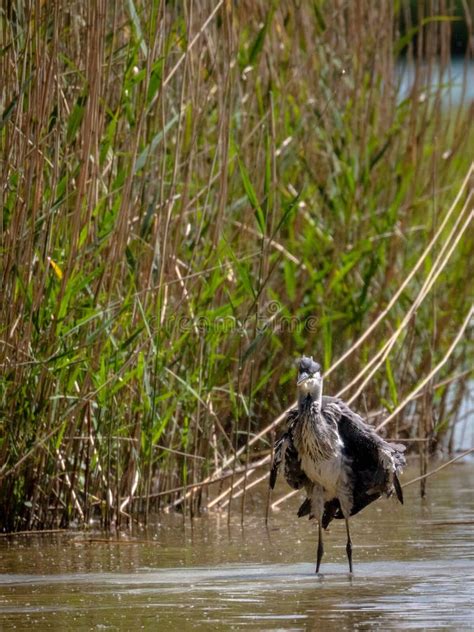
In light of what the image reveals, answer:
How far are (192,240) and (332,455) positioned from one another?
4.83 ft

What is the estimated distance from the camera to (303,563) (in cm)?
604

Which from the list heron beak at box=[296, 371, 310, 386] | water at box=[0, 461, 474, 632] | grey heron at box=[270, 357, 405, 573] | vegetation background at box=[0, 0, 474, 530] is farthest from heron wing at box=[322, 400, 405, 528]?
vegetation background at box=[0, 0, 474, 530]

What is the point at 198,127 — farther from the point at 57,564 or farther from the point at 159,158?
the point at 57,564

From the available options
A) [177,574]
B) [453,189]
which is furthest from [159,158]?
[453,189]

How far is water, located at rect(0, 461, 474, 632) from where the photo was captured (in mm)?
4695

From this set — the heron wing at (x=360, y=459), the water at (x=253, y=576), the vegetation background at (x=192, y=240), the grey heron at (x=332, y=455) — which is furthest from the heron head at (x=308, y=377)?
the water at (x=253, y=576)

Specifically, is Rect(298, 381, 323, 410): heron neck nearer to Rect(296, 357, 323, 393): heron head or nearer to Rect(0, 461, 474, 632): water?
Rect(296, 357, 323, 393): heron head

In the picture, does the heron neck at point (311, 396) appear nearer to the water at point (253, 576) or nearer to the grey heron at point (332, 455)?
the grey heron at point (332, 455)

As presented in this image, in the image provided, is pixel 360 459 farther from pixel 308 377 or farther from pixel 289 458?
pixel 308 377

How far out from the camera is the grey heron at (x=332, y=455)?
20.4ft

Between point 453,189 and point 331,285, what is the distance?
1.46 meters

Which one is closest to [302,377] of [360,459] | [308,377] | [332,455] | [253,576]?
[308,377]

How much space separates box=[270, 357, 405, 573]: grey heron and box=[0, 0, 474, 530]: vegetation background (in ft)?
1.40

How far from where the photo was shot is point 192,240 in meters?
7.02
